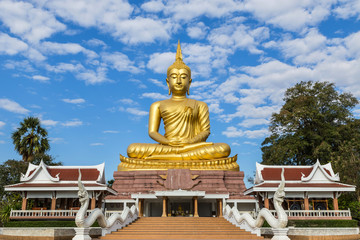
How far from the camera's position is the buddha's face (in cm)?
2683

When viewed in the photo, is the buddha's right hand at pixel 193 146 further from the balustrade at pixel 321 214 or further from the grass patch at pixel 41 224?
the grass patch at pixel 41 224

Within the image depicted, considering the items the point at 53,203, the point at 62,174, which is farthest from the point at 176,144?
the point at 53,203

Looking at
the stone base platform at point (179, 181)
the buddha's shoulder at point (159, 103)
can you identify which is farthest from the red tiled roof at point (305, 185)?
the buddha's shoulder at point (159, 103)

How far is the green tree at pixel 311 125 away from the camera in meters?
31.6

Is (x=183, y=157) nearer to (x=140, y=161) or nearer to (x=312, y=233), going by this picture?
(x=140, y=161)

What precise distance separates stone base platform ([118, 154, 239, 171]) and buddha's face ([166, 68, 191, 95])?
639 cm

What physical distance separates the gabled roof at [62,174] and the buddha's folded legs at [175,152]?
3.59 metres

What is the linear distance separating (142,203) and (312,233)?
30.9 feet

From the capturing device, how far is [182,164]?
22844mm

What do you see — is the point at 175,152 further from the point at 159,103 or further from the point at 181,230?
the point at 181,230

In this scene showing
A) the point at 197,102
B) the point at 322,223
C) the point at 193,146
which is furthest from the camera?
the point at 197,102

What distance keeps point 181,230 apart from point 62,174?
931 cm

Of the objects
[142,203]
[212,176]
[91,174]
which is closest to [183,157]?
[212,176]

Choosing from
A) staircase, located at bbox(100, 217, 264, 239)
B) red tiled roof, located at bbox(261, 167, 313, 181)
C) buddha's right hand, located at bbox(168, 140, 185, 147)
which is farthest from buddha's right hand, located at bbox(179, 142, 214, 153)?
staircase, located at bbox(100, 217, 264, 239)
